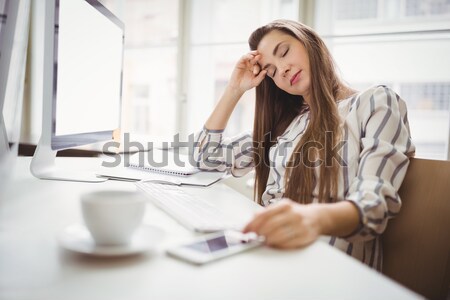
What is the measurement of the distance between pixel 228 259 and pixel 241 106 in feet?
7.12

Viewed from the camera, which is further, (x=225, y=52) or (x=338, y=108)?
(x=225, y=52)

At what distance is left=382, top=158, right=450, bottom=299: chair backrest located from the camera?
0.82 meters

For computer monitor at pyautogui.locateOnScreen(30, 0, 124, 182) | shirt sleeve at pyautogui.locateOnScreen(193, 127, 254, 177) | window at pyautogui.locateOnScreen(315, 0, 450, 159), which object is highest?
window at pyautogui.locateOnScreen(315, 0, 450, 159)

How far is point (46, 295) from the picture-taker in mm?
364

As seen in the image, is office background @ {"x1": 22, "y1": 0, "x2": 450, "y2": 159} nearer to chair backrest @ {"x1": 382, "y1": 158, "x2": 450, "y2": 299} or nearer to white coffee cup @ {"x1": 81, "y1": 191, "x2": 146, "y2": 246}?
chair backrest @ {"x1": 382, "y1": 158, "x2": 450, "y2": 299}

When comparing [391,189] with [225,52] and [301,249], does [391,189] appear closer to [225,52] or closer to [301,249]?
[301,249]

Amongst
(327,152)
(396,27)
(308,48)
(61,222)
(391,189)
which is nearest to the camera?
(61,222)

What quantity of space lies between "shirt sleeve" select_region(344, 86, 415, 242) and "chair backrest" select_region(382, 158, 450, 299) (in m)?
0.05

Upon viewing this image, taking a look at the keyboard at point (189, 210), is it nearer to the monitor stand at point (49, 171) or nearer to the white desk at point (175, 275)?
the white desk at point (175, 275)

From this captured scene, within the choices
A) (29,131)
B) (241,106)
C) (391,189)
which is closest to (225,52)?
(241,106)

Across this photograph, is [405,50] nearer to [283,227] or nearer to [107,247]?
[283,227]

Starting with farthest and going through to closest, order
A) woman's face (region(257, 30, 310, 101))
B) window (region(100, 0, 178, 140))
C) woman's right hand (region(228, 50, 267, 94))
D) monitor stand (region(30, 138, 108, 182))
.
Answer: window (region(100, 0, 178, 140))
woman's right hand (region(228, 50, 267, 94))
woman's face (region(257, 30, 310, 101))
monitor stand (region(30, 138, 108, 182))

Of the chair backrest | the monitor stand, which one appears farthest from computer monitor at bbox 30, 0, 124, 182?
the chair backrest

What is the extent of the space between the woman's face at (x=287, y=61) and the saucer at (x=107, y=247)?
0.83 metres
